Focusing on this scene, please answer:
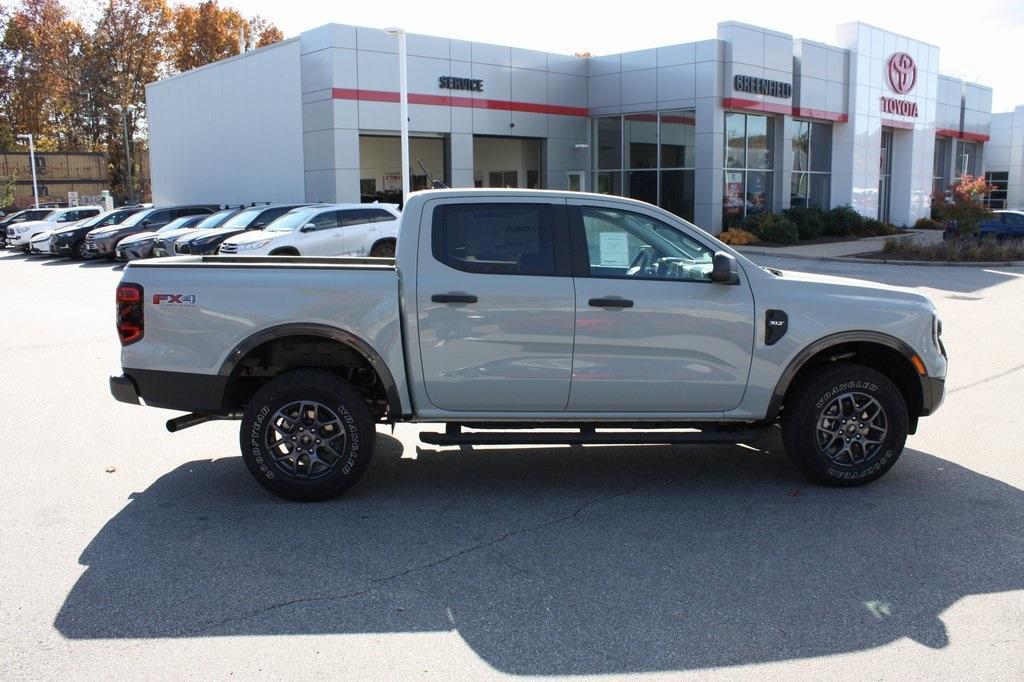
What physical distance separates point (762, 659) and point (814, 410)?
2453 mm

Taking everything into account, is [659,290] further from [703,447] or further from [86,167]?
[86,167]

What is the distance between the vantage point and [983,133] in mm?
52062

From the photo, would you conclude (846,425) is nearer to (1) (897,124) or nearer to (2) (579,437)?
(2) (579,437)

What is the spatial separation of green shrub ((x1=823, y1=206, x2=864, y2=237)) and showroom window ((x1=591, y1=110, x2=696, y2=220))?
A: 620cm

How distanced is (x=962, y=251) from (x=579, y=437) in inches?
889

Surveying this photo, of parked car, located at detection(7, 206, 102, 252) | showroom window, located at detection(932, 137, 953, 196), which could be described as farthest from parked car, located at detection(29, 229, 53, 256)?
showroom window, located at detection(932, 137, 953, 196)

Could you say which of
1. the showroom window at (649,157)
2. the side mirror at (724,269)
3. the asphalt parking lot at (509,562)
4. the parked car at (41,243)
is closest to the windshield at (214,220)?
the parked car at (41,243)

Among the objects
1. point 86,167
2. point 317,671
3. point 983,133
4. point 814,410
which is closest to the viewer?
point 317,671

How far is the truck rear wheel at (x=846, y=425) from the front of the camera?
589 centimetres

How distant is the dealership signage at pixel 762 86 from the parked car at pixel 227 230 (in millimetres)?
17260

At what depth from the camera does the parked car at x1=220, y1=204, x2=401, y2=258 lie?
18.8 meters

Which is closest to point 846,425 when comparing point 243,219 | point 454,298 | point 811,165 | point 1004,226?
point 454,298

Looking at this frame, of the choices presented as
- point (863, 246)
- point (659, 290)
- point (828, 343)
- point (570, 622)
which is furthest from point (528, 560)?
point (863, 246)

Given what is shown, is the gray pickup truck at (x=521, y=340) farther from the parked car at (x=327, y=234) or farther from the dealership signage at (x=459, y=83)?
the dealership signage at (x=459, y=83)
